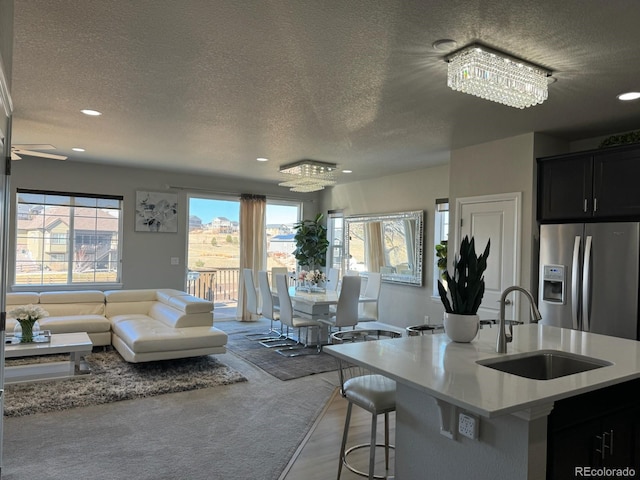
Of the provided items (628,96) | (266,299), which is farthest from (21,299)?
(628,96)

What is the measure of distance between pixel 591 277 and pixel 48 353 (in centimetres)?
493

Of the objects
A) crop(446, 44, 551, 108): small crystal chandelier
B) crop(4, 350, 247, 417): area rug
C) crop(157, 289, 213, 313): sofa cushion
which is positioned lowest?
crop(4, 350, 247, 417): area rug

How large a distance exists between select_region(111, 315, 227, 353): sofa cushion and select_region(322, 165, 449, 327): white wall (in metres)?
3.06

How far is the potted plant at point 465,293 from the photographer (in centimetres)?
224

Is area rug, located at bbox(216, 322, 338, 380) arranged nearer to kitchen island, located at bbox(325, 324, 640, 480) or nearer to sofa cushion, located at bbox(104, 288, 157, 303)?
sofa cushion, located at bbox(104, 288, 157, 303)

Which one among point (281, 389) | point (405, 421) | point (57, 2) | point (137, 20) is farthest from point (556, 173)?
point (57, 2)

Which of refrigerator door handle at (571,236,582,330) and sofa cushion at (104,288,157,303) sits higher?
refrigerator door handle at (571,236,582,330)

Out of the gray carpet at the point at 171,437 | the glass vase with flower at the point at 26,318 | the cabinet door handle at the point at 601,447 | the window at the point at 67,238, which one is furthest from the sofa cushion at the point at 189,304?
the cabinet door handle at the point at 601,447

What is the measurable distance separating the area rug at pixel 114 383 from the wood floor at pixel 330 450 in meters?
1.26

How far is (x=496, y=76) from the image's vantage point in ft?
8.49

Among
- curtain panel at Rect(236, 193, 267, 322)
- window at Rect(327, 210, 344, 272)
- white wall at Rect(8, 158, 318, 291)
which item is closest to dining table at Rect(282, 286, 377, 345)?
curtain panel at Rect(236, 193, 267, 322)

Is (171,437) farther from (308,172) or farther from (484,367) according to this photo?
(308,172)

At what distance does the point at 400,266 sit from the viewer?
6840mm

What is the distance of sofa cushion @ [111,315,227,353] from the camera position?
4.32 m
